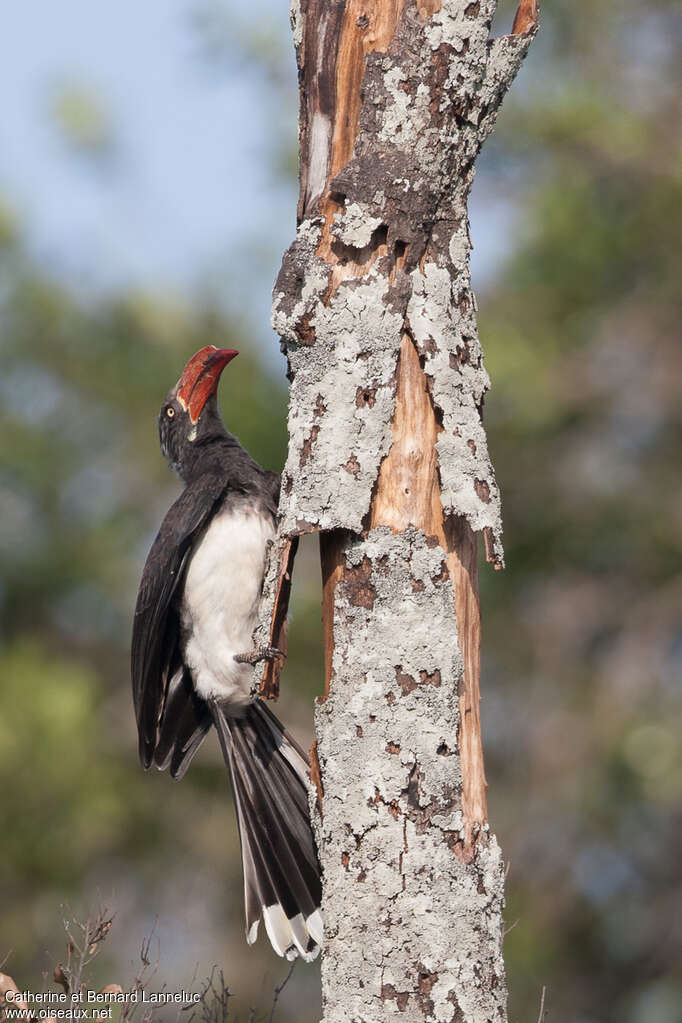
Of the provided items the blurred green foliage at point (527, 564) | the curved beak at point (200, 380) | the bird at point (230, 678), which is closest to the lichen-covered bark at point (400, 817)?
the bird at point (230, 678)

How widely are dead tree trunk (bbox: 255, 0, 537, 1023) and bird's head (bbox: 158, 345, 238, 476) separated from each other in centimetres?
163

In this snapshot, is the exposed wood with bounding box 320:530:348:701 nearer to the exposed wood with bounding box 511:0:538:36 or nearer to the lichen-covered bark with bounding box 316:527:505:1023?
the lichen-covered bark with bounding box 316:527:505:1023

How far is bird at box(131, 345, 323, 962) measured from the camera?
3771mm

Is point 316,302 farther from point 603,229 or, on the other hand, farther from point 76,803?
point 603,229

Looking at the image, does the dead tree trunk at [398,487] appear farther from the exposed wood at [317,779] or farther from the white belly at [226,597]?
the white belly at [226,597]

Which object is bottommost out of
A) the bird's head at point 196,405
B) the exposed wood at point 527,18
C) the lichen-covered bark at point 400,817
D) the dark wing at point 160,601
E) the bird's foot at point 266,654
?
the lichen-covered bark at point 400,817

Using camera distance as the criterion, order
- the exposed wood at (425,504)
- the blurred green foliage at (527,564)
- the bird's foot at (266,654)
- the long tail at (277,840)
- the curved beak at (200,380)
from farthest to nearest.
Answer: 1. the blurred green foliage at (527,564)
2. the curved beak at (200,380)
3. the long tail at (277,840)
4. the bird's foot at (266,654)
5. the exposed wood at (425,504)

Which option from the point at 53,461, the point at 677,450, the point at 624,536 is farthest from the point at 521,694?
the point at 53,461

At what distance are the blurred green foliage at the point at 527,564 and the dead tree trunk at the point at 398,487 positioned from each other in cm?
335

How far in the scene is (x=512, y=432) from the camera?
758 centimetres

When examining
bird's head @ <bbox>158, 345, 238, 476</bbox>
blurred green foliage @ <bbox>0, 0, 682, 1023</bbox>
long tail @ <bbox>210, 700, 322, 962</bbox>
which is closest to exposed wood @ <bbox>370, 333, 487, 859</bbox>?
long tail @ <bbox>210, 700, 322, 962</bbox>

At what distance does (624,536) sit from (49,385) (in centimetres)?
360

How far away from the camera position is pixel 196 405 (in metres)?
4.64

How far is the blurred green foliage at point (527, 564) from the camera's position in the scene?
6.50 m
